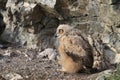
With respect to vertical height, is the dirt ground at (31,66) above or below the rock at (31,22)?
below

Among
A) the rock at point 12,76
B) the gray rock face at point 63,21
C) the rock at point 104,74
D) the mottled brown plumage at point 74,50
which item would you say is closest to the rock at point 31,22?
the gray rock face at point 63,21

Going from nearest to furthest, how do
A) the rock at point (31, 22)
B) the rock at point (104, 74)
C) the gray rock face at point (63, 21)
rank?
1. the rock at point (104, 74)
2. the gray rock face at point (63, 21)
3. the rock at point (31, 22)

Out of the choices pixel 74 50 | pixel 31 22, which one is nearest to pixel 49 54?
pixel 31 22

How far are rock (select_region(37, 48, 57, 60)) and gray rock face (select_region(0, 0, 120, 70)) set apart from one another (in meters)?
0.33

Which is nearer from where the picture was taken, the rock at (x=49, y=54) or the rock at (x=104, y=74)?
the rock at (x=104, y=74)

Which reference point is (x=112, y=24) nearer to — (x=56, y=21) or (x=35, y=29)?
(x=56, y=21)

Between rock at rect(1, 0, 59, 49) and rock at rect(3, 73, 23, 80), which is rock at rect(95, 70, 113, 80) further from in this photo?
rock at rect(1, 0, 59, 49)

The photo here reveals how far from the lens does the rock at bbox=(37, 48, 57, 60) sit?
8.24 meters

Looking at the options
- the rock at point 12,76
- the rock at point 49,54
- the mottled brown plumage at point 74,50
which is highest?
the mottled brown plumage at point 74,50

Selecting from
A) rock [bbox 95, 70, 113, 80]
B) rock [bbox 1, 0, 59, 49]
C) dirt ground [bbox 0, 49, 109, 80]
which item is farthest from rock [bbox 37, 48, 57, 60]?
rock [bbox 95, 70, 113, 80]

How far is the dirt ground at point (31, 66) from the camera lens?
697cm

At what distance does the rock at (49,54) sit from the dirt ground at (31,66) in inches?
4.1

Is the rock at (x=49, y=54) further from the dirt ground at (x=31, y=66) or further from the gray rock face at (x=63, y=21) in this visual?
the gray rock face at (x=63, y=21)

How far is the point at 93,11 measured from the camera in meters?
7.64
